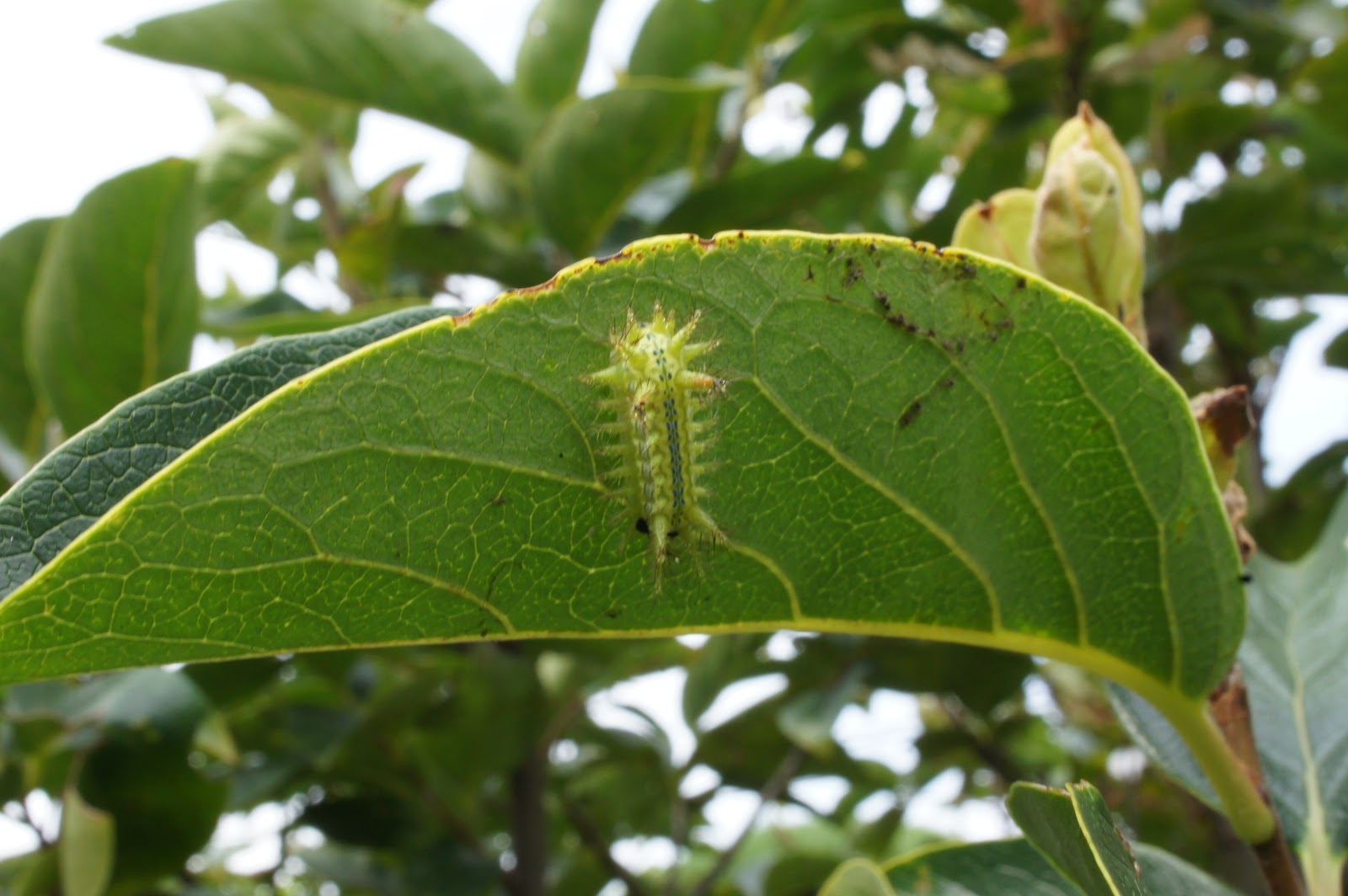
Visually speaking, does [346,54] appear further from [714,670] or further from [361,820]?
[361,820]

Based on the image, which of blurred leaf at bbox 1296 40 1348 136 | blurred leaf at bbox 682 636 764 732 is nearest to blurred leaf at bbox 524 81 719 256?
blurred leaf at bbox 682 636 764 732

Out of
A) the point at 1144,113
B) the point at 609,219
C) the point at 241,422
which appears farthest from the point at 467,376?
the point at 1144,113

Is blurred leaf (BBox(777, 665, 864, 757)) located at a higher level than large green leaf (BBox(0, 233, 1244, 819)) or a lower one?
lower

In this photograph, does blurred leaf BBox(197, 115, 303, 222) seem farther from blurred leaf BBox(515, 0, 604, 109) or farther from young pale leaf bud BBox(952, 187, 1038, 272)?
young pale leaf bud BBox(952, 187, 1038, 272)

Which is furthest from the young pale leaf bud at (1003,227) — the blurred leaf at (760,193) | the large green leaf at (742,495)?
the blurred leaf at (760,193)

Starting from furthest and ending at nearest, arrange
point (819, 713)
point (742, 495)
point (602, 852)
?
point (602, 852), point (819, 713), point (742, 495)

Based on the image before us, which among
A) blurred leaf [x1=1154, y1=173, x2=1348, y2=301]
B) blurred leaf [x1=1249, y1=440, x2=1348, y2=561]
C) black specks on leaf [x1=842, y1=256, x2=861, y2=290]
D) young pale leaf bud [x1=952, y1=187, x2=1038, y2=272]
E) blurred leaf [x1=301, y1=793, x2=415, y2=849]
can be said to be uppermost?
black specks on leaf [x1=842, y1=256, x2=861, y2=290]

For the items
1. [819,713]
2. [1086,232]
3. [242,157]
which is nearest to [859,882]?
[1086,232]
